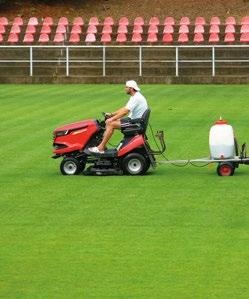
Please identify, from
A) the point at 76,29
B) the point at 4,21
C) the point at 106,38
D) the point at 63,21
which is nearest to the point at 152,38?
the point at 106,38

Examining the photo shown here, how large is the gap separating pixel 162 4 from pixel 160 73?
469 inches

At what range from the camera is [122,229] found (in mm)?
14500

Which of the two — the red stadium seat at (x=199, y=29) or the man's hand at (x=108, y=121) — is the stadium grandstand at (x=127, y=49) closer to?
the red stadium seat at (x=199, y=29)

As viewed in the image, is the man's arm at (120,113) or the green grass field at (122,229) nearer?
the green grass field at (122,229)

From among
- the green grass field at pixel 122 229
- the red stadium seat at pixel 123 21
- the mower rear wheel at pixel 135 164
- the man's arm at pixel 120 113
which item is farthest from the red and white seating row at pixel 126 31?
the mower rear wheel at pixel 135 164

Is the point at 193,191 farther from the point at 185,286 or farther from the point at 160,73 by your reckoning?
the point at 160,73

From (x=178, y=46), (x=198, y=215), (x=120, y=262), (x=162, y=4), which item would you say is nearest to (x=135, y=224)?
(x=198, y=215)

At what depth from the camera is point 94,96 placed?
119 feet

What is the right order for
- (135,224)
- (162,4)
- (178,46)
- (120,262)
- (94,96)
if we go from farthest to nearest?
(162,4) < (178,46) < (94,96) < (135,224) < (120,262)

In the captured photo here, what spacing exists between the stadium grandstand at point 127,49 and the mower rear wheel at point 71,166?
23.4 metres

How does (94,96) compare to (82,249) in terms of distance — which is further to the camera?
(94,96)

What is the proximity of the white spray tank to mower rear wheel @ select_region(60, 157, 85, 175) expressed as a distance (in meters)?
2.04

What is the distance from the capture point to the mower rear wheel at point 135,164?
61.7 ft

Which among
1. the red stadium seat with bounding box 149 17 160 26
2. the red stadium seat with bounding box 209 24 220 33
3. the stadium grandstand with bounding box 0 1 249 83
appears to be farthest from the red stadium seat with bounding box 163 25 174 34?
the red stadium seat with bounding box 209 24 220 33
